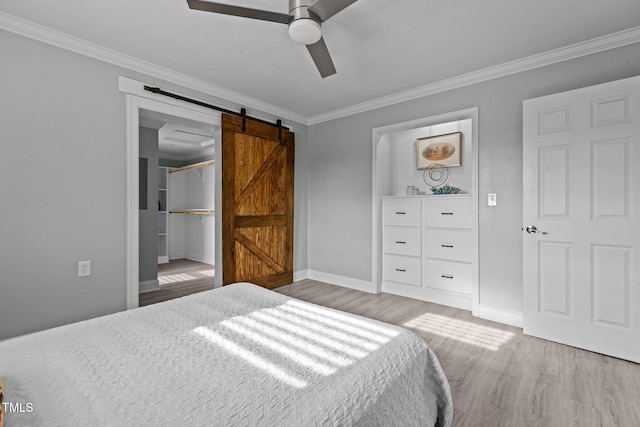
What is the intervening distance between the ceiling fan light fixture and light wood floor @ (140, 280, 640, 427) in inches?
88.3

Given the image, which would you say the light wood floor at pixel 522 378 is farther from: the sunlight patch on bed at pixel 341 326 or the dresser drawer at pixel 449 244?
the sunlight patch on bed at pixel 341 326

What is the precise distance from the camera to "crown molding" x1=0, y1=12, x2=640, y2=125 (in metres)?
2.27

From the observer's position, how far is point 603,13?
2.10 meters

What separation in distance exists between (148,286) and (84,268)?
1545 mm

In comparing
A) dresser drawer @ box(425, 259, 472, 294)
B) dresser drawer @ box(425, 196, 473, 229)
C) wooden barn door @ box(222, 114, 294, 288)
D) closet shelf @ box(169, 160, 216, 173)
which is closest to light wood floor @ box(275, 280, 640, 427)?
dresser drawer @ box(425, 259, 472, 294)

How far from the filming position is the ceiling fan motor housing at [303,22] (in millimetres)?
1600

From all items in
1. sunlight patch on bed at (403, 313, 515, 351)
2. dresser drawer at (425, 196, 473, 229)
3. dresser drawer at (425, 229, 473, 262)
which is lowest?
sunlight patch on bed at (403, 313, 515, 351)

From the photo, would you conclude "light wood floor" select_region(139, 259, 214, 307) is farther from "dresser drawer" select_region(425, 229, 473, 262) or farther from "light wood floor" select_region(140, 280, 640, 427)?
"dresser drawer" select_region(425, 229, 473, 262)

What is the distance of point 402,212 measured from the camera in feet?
12.3

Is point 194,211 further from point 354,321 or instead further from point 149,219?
point 354,321

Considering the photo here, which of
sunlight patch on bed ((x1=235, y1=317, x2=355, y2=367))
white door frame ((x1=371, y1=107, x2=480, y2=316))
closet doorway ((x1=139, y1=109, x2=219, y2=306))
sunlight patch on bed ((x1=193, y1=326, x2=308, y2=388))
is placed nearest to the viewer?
sunlight patch on bed ((x1=193, y1=326, x2=308, y2=388))

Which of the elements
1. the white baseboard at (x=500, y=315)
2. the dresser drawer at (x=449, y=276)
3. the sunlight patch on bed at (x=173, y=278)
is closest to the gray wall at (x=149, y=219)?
the sunlight patch on bed at (x=173, y=278)

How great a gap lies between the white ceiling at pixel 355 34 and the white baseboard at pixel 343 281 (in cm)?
252

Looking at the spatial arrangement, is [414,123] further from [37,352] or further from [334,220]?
[37,352]
